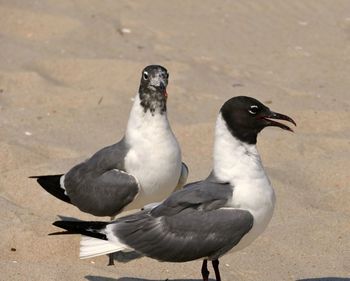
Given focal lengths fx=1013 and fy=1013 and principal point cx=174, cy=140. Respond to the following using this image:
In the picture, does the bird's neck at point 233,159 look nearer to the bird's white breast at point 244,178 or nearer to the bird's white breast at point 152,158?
the bird's white breast at point 244,178

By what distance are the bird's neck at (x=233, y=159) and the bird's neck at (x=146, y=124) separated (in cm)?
81

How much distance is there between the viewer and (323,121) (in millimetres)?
8188

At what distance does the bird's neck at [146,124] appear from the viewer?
19.6 ft

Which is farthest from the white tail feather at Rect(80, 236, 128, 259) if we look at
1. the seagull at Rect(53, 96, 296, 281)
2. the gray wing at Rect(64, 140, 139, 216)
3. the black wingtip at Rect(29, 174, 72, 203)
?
the black wingtip at Rect(29, 174, 72, 203)

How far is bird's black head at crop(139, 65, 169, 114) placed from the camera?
6.02 meters

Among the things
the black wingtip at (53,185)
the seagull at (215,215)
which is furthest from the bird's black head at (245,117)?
the black wingtip at (53,185)

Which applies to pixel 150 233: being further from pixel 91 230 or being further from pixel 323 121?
pixel 323 121

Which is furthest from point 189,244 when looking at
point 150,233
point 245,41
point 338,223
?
point 245,41

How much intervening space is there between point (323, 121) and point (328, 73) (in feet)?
4.65

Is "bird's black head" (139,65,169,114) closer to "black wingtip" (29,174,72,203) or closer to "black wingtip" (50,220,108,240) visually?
"black wingtip" (29,174,72,203)

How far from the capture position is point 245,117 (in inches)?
202

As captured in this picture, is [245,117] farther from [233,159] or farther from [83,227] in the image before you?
[83,227]

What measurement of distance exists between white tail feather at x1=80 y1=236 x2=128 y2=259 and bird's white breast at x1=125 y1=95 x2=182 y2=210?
81 cm

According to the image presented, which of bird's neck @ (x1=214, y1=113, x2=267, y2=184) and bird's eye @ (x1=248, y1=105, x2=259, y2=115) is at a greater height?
bird's eye @ (x1=248, y1=105, x2=259, y2=115)
